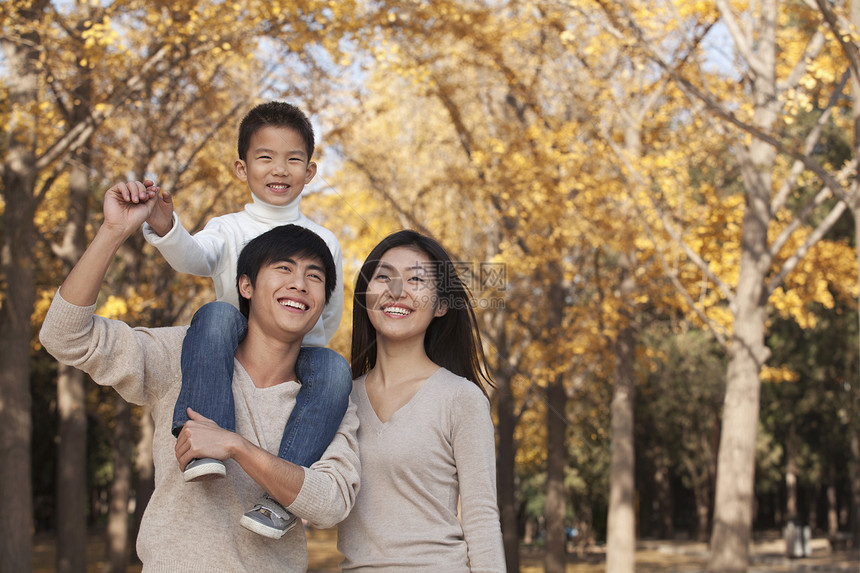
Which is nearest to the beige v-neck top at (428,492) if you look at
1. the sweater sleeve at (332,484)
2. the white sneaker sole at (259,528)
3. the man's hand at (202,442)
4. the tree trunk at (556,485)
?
the sweater sleeve at (332,484)

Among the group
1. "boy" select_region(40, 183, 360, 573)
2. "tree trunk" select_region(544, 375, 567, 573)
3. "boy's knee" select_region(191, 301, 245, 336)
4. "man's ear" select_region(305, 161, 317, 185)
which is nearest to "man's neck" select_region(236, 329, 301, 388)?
"boy" select_region(40, 183, 360, 573)

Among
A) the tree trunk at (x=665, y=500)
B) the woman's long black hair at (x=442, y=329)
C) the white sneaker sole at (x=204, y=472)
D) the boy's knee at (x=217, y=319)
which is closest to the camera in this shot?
the white sneaker sole at (x=204, y=472)

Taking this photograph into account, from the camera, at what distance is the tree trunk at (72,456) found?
38.3 ft

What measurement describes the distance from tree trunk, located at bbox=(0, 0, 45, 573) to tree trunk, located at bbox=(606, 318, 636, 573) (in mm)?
7785

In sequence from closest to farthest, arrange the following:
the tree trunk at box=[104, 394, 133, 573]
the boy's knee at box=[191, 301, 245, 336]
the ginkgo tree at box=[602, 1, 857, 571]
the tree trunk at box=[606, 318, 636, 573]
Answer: the boy's knee at box=[191, 301, 245, 336] → the ginkgo tree at box=[602, 1, 857, 571] → the tree trunk at box=[606, 318, 636, 573] → the tree trunk at box=[104, 394, 133, 573]

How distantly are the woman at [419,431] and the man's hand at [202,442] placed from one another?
0.54 meters

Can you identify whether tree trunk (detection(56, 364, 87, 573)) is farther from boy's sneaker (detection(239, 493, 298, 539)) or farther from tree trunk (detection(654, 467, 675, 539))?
tree trunk (detection(654, 467, 675, 539))

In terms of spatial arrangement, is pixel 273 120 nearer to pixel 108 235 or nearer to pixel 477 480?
pixel 108 235

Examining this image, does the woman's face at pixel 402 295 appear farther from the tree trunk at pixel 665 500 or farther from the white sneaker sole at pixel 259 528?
the tree trunk at pixel 665 500

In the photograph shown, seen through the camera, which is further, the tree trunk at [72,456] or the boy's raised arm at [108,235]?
the tree trunk at [72,456]

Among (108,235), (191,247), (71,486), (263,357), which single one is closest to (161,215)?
(191,247)

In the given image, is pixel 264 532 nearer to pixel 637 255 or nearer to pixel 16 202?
pixel 16 202

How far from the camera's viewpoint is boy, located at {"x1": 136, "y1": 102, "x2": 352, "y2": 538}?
7.42 feet

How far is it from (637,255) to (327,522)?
11101 millimetres
